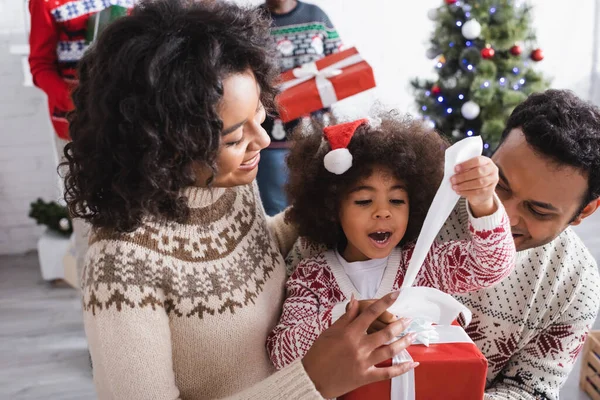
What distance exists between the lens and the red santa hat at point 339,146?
3.47 ft

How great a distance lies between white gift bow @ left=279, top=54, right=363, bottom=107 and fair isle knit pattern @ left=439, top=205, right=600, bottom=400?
1195 mm

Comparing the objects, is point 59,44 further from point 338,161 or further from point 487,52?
point 487,52

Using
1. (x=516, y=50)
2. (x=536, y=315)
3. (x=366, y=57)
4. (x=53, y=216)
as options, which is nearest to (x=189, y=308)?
(x=536, y=315)

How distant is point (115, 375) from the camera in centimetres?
84

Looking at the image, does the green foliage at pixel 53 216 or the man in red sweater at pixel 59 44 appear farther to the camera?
the green foliage at pixel 53 216

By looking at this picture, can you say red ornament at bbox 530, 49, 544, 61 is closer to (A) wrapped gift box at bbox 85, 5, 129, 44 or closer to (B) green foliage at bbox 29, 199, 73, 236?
(A) wrapped gift box at bbox 85, 5, 129, 44

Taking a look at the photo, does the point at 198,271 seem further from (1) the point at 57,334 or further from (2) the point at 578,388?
(1) the point at 57,334

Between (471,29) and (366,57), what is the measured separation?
1.06m

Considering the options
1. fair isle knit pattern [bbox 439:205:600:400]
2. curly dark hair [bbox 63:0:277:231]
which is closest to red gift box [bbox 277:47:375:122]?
fair isle knit pattern [bbox 439:205:600:400]

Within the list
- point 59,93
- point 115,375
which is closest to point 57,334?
point 59,93

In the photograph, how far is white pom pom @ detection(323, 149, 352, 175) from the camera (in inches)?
41.6

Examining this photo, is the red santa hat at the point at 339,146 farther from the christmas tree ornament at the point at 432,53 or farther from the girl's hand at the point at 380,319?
the christmas tree ornament at the point at 432,53

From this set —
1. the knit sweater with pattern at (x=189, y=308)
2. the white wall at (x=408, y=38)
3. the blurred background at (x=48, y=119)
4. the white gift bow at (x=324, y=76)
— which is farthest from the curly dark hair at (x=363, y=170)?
the white wall at (x=408, y=38)

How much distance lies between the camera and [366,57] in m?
3.79
